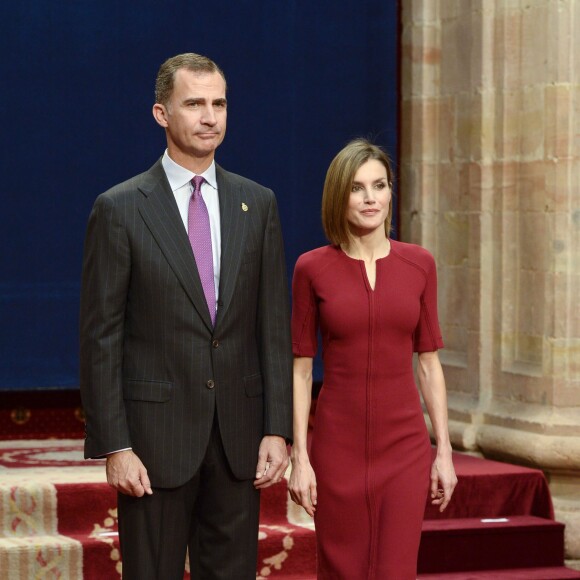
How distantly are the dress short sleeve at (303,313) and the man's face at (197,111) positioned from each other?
482 mm

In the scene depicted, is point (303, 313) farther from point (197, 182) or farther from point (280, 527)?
point (280, 527)

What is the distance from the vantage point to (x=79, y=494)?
4.85 metres

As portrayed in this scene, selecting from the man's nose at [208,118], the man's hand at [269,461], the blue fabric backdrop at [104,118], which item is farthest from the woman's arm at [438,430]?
the blue fabric backdrop at [104,118]

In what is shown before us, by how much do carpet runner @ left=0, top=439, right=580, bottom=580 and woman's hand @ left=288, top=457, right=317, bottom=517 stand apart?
1.49m

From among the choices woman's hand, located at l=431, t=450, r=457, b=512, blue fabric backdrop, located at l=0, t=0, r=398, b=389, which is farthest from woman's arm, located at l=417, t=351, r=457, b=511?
blue fabric backdrop, located at l=0, t=0, r=398, b=389

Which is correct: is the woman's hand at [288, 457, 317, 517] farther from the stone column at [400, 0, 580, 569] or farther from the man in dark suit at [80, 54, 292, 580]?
the stone column at [400, 0, 580, 569]

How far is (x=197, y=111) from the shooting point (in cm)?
302

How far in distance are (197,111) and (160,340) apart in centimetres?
51

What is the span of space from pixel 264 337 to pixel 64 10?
10.4 ft

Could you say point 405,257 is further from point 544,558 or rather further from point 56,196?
point 56,196

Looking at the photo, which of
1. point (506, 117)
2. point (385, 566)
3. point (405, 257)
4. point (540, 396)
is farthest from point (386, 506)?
point (506, 117)

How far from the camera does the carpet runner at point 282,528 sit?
4.67m

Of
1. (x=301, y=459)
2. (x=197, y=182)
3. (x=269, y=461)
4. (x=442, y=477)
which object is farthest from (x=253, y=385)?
(x=442, y=477)

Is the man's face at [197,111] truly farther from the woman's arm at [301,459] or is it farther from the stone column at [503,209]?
the stone column at [503,209]
